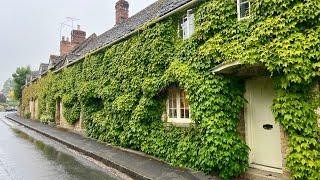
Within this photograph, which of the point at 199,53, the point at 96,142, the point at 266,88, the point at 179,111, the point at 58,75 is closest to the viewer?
the point at 266,88

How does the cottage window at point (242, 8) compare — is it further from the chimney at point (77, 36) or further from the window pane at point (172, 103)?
the chimney at point (77, 36)

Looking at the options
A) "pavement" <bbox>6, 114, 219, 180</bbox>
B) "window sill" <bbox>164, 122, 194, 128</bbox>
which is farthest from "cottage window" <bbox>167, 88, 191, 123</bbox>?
"pavement" <bbox>6, 114, 219, 180</bbox>

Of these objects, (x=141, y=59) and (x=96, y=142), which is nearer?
(x=141, y=59)

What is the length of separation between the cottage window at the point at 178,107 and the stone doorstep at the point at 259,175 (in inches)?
109

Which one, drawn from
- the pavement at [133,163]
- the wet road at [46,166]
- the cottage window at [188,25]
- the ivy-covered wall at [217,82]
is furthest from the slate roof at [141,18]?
the wet road at [46,166]

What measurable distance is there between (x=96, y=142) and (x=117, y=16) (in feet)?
49.3

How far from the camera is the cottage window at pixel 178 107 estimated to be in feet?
34.3

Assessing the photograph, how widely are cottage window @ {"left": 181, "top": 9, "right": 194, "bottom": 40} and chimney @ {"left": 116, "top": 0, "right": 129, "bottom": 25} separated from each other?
17.0 metres

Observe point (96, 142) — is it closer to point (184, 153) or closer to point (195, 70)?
point (184, 153)

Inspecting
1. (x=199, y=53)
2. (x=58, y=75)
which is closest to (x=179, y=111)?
(x=199, y=53)

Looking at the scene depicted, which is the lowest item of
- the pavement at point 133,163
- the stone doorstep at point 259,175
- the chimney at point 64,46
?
the pavement at point 133,163

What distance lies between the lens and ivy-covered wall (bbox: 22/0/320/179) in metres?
6.62

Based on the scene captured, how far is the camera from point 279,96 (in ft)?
23.1

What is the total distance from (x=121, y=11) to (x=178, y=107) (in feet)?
60.8
